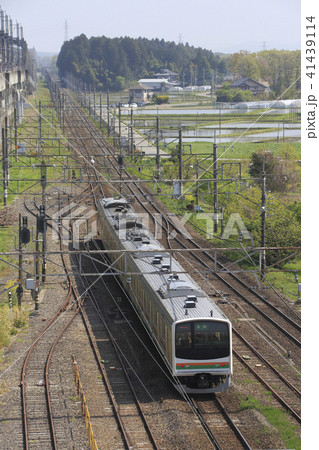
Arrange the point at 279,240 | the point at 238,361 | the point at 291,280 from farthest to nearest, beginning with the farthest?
the point at 279,240, the point at 291,280, the point at 238,361

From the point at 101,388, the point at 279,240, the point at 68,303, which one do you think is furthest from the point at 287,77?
the point at 101,388

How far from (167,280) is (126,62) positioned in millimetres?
124473

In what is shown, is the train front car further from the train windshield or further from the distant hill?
the distant hill

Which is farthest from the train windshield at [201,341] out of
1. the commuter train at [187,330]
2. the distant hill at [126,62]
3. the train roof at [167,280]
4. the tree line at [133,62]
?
the distant hill at [126,62]

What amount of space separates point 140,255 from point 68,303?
4.64 meters

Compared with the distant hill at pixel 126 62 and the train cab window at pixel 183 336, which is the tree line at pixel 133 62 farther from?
the train cab window at pixel 183 336

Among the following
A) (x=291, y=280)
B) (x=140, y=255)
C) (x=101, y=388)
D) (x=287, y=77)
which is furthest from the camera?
(x=287, y=77)

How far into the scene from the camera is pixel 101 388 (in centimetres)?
1605

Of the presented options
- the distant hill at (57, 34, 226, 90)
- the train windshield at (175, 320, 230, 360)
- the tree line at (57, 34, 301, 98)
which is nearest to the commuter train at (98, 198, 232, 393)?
the train windshield at (175, 320, 230, 360)

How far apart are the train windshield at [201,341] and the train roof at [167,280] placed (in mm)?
214

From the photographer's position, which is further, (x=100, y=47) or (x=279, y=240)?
(x=100, y=47)

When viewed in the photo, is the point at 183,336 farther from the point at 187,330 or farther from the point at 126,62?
the point at 126,62

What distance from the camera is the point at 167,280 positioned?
1741 cm
